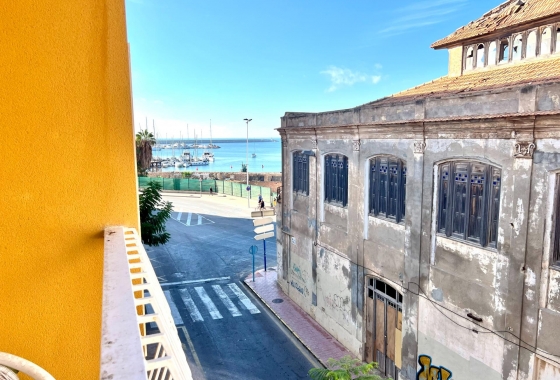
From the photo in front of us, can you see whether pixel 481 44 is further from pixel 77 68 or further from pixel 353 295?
pixel 77 68

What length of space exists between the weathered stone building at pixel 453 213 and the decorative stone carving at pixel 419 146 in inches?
1.5

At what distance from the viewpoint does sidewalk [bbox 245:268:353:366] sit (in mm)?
13682

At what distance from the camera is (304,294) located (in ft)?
55.0

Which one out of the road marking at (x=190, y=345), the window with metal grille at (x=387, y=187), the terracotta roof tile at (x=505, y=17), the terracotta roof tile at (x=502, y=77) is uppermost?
the terracotta roof tile at (x=505, y=17)

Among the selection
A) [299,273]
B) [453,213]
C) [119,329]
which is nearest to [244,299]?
[299,273]

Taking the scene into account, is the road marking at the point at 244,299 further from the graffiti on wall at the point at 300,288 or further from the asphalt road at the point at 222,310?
the graffiti on wall at the point at 300,288

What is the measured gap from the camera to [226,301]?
17.9 meters

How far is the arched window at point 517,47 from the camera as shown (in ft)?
40.9

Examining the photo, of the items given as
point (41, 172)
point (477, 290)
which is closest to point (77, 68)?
point (41, 172)

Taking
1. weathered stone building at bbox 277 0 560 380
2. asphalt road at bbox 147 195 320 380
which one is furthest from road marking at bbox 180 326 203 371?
weathered stone building at bbox 277 0 560 380

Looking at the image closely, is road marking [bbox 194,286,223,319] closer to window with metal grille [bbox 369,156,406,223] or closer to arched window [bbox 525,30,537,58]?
window with metal grille [bbox 369,156,406,223]

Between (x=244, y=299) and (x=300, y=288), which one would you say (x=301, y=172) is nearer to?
(x=300, y=288)

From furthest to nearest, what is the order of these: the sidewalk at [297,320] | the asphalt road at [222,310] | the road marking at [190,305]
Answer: the road marking at [190,305]
the sidewalk at [297,320]
the asphalt road at [222,310]

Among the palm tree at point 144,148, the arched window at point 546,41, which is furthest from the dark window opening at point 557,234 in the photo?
the palm tree at point 144,148
